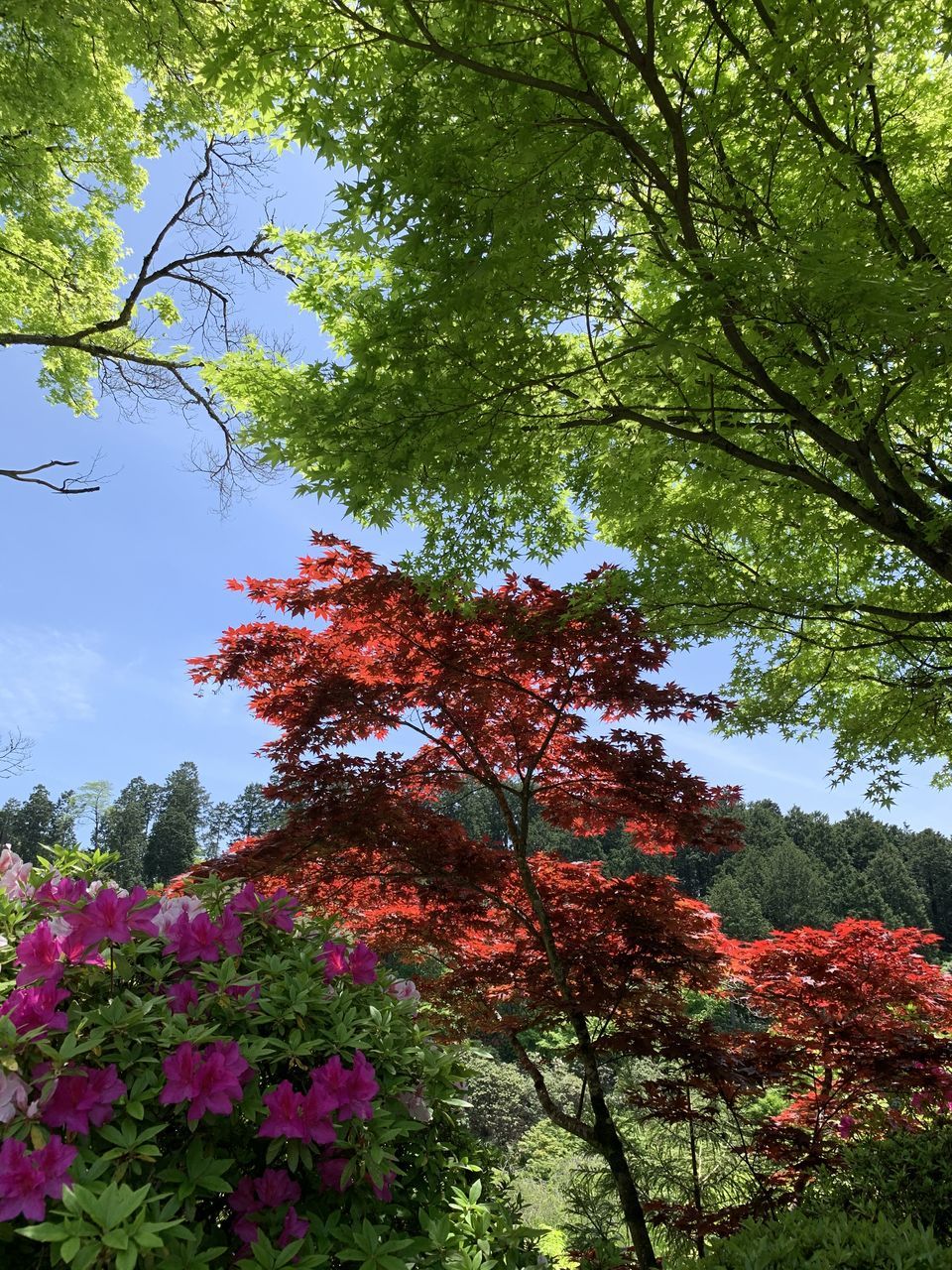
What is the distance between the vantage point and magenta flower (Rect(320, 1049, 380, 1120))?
1.70 meters

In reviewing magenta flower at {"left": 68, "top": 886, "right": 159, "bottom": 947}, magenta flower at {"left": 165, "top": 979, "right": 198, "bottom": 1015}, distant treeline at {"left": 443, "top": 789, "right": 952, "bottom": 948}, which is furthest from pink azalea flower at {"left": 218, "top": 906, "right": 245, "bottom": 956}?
distant treeline at {"left": 443, "top": 789, "right": 952, "bottom": 948}

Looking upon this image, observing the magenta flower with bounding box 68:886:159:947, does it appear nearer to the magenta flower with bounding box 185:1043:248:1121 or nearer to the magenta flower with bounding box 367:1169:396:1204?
the magenta flower with bounding box 185:1043:248:1121

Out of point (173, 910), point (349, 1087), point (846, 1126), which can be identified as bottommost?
point (846, 1126)

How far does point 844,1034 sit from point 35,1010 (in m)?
4.74

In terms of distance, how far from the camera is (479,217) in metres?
3.27

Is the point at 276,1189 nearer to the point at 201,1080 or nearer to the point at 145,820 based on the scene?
the point at 201,1080

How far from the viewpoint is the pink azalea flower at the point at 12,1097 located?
4.83ft

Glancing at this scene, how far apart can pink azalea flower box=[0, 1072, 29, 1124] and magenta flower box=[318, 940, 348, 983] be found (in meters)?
0.84

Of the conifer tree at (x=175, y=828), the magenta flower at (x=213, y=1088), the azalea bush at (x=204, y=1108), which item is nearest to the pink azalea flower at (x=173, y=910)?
the azalea bush at (x=204, y=1108)

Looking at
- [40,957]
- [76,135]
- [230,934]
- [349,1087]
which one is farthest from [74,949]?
[76,135]

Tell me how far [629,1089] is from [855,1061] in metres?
1.63

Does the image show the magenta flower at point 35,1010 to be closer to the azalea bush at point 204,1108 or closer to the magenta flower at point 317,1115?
A: the azalea bush at point 204,1108

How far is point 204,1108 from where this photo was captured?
5.21 feet

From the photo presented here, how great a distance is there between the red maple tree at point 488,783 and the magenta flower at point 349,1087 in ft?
11.2
